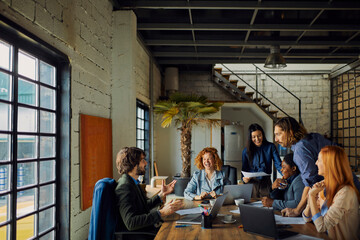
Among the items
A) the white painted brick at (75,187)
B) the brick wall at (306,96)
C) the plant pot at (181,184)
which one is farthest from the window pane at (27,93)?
the brick wall at (306,96)

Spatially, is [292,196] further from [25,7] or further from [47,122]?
[25,7]

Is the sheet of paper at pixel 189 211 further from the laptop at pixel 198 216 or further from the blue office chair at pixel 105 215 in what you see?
the blue office chair at pixel 105 215

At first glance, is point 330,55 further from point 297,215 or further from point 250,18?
point 297,215

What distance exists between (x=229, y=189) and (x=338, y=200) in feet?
3.60

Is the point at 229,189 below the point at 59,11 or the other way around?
below

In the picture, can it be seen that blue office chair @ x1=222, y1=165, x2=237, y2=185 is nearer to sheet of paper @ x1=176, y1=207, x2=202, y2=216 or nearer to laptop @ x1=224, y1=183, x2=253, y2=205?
laptop @ x1=224, y1=183, x2=253, y2=205

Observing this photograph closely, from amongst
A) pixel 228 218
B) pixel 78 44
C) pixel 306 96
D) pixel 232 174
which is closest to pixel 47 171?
pixel 78 44

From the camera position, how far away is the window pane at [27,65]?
277 centimetres

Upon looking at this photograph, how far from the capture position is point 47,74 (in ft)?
10.7

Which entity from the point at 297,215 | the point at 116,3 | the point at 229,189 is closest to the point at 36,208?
Result: the point at 229,189

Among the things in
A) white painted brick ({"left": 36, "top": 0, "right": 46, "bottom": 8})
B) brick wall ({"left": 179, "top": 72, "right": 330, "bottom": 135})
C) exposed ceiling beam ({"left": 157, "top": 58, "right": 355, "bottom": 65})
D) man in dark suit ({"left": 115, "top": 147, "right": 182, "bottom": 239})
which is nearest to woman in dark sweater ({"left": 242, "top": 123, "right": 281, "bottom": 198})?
man in dark suit ({"left": 115, "top": 147, "right": 182, "bottom": 239})

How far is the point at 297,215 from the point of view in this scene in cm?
261

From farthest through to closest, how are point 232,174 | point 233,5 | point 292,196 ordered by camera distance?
point 233,5, point 232,174, point 292,196

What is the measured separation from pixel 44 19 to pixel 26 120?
0.88 meters
